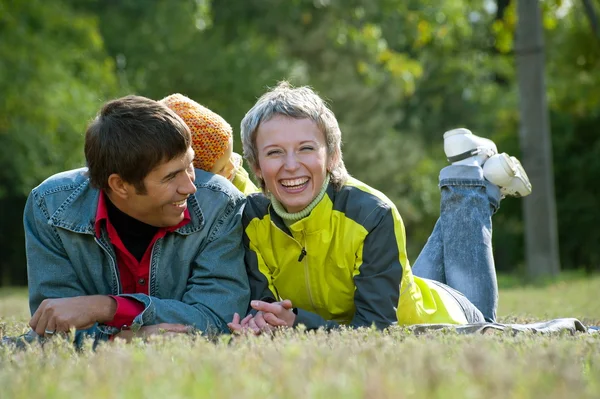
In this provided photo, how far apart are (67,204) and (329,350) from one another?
2023 mm

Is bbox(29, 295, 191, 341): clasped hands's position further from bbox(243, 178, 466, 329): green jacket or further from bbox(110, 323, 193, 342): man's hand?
bbox(243, 178, 466, 329): green jacket

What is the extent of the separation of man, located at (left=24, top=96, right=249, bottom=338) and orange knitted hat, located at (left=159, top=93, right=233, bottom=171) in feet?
1.07

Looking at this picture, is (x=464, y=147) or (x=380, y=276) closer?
(x=380, y=276)

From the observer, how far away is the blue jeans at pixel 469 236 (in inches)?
219

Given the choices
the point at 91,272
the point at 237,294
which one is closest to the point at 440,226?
the point at 237,294

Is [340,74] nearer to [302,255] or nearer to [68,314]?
[302,255]

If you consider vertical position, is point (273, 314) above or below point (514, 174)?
below

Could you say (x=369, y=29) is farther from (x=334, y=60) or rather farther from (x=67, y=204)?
(x=67, y=204)

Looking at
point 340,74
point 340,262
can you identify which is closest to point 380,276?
point 340,262

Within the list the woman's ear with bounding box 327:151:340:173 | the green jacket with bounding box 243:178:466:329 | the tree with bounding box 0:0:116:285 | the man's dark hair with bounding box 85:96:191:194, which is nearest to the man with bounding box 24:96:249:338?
the man's dark hair with bounding box 85:96:191:194

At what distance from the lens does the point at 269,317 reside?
406 cm

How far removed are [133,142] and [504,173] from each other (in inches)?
105

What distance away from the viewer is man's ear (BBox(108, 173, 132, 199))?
14.1ft

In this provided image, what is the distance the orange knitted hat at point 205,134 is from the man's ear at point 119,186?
69 cm
